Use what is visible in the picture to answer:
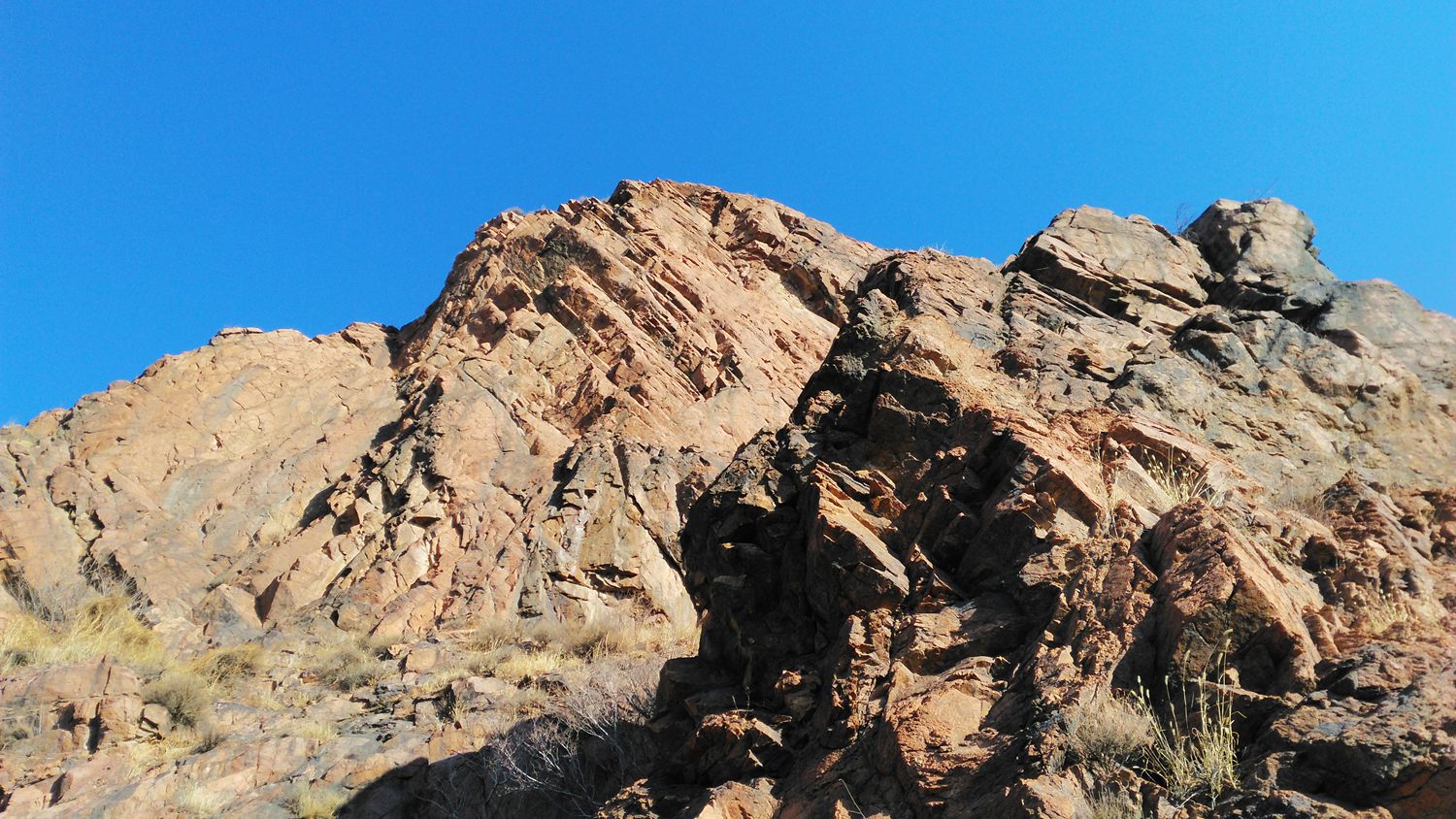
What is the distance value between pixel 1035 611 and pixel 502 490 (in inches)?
636

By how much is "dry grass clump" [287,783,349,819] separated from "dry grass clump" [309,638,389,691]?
127 inches

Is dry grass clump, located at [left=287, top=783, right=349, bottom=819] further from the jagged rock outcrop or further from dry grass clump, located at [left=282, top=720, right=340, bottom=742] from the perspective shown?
the jagged rock outcrop

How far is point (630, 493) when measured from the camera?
2023 cm

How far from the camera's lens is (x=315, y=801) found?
1119 cm

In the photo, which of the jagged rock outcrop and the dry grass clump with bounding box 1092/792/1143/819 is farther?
the jagged rock outcrop

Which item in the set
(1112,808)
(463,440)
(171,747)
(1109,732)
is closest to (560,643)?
(171,747)

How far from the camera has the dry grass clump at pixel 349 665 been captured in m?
14.8

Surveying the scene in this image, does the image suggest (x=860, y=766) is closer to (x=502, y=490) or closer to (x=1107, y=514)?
(x=1107, y=514)

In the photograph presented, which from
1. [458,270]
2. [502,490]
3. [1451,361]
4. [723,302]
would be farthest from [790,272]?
[1451,361]

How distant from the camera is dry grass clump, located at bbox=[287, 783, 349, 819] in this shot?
11008 millimetres

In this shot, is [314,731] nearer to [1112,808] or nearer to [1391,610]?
[1112,808]

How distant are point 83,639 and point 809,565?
1455 cm

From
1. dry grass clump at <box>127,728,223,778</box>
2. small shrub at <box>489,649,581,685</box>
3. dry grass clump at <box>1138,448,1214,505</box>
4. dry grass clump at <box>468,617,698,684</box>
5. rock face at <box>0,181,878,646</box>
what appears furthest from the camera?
rock face at <box>0,181,878,646</box>

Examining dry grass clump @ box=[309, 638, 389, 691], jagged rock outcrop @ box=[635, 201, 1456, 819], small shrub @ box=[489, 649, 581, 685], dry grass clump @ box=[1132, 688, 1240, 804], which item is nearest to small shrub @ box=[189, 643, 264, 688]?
dry grass clump @ box=[309, 638, 389, 691]
